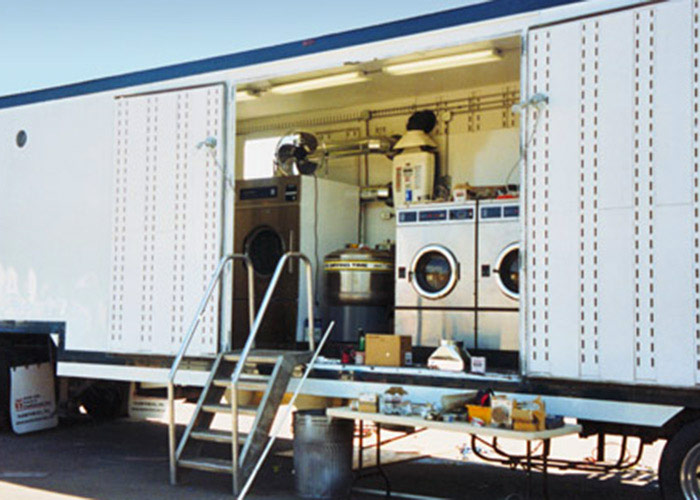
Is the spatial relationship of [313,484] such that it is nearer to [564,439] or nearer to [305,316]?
[305,316]

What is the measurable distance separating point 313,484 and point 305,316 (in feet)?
10.4

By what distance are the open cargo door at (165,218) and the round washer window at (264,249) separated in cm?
196

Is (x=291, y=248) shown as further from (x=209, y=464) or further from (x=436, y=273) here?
(x=209, y=464)

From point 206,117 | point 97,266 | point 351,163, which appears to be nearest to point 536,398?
point 206,117

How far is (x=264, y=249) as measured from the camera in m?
10.1

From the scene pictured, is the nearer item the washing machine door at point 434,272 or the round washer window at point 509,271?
the round washer window at point 509,271

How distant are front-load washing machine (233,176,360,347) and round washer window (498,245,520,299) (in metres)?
2.33

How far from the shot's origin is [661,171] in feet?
18.4

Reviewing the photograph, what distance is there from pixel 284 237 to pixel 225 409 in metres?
3.29

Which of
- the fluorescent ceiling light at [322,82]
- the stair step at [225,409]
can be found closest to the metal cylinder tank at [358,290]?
the fluorescent ceiling light at [322,82]

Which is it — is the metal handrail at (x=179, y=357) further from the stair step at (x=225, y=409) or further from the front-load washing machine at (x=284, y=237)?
the front-load washing machine at (x=284, y=237)

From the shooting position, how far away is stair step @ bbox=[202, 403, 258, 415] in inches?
264

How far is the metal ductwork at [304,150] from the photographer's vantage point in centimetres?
1077

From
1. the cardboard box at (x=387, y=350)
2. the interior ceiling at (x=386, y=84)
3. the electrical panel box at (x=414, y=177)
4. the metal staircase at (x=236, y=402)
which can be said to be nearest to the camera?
the metal staircase at (x=236, y=402)
